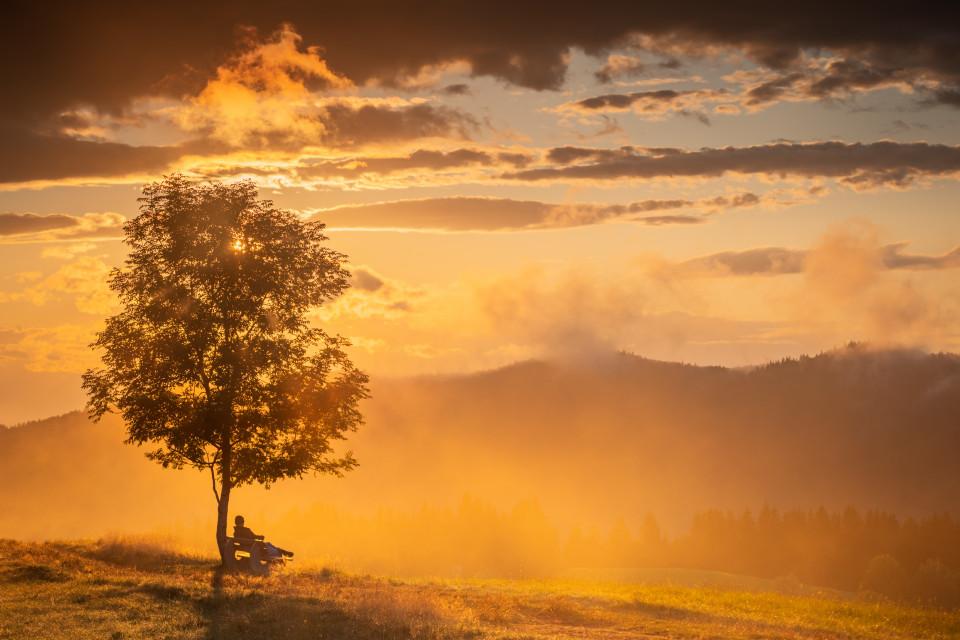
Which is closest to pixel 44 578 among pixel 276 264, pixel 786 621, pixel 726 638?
pixel 276 264

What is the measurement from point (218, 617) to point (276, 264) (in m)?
15.4

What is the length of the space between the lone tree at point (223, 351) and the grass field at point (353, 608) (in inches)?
196

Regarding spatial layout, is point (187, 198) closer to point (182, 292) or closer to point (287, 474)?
point (182, 292)

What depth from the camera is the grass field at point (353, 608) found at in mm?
21547

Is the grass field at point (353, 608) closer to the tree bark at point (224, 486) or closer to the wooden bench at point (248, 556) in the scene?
the wooden bench at point (248, 556)

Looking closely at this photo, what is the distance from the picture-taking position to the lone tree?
1262 inches

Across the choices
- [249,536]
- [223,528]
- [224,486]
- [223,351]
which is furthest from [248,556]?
[223,351]

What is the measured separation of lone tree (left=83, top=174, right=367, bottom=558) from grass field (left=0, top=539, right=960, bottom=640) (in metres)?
4.97

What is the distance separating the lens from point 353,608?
2373 cm

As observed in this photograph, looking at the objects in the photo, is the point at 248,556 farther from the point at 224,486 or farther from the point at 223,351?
the point at 223,351

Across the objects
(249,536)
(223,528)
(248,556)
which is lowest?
(248,556)

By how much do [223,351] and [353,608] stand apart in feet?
42.5

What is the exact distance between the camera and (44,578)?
2670 cm

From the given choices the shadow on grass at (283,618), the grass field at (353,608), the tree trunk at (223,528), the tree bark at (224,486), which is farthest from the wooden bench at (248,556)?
the shadow on grass at (283,618)
